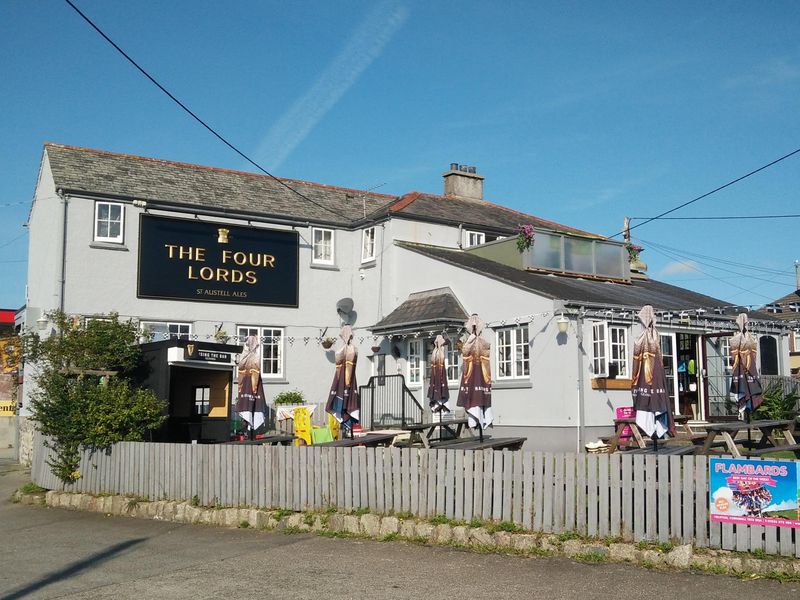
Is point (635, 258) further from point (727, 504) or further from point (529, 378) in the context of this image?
point (727, 504)

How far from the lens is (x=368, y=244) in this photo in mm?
27109

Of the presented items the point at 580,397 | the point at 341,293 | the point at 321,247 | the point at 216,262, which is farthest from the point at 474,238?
the point at 580,397

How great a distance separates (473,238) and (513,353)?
7604 mm

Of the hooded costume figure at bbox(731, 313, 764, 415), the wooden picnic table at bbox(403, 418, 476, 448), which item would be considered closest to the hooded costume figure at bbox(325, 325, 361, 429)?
the wooden picnic table at bbox(403, 418, 476, 448)

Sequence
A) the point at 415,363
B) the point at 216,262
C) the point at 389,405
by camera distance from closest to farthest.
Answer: the point at 389,405 → the point at 415,363 → the point at 216,262

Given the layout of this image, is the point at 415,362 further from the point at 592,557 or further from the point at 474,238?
the point at 592,557

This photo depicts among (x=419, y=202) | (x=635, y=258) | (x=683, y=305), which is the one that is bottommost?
(x=683, y=305)

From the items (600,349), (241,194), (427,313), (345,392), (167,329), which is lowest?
(345,392)

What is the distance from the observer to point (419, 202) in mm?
28016

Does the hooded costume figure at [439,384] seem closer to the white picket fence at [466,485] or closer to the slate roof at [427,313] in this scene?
the slate roof at [427,313]

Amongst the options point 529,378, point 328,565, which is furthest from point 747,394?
point 328,565

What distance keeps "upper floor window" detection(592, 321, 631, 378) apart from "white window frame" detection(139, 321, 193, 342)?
10.8 m

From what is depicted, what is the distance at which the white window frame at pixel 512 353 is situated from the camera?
67.5 ft

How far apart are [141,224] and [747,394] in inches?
624
